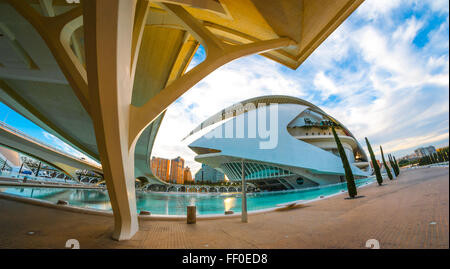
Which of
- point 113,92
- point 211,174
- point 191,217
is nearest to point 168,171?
point 211,174

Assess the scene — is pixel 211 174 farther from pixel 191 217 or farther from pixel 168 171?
pixel 191 217

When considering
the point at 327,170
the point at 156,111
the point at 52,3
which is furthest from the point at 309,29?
the point at 327,170

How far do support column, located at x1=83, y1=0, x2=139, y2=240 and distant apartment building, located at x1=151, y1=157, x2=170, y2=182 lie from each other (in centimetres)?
5889

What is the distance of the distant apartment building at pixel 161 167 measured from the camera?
193 feet

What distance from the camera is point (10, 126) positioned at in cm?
1472

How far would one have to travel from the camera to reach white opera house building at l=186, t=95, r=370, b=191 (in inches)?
961

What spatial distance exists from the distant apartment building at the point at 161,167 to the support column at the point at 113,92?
5889cm

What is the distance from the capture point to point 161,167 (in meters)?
60.5

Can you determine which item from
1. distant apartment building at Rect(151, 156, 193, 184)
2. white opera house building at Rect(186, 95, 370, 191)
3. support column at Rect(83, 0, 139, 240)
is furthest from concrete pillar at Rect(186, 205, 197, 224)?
distant apartment building at Rect(151, 156, 193, 184)

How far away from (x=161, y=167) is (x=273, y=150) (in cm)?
4669

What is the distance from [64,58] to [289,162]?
80.3 ft

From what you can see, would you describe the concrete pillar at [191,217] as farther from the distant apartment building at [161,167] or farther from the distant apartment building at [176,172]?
the distant apartment building at [176,172]

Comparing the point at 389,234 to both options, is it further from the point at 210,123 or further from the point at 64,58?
the point at 210,123

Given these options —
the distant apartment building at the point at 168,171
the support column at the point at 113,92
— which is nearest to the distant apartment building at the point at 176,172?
the distant apartment building at the point at 168,171
